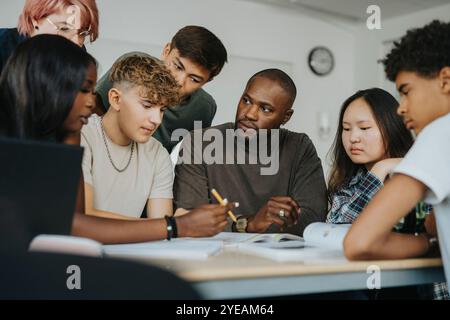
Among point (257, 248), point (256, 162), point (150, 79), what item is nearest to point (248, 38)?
point (256, 162)

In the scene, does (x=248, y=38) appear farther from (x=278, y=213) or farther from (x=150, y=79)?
(x=278, y=213)

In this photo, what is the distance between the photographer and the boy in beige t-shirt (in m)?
1.71

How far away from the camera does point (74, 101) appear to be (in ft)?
3.87

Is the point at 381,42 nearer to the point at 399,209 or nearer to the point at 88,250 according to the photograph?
the point at 399,209

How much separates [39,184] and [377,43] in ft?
14.7

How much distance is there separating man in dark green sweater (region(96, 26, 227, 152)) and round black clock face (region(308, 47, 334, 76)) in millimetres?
2263

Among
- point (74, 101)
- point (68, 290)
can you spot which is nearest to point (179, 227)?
point (74, 101)

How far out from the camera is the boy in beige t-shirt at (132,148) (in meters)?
1.71

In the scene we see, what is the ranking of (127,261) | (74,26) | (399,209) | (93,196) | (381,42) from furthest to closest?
1. (381,42)
2. (74,26)
3. (93,196)
4. (399,209)
5. (127,261)

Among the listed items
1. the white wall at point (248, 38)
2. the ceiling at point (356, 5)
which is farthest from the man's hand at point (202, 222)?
the ceiling at point (356, 5)

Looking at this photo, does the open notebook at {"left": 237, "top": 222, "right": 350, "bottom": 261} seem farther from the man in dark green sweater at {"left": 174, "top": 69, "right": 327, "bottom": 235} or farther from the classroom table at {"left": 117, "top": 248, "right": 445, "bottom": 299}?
the man in dark green sweater at {"left": 174, "top": 69, "right": 327, "bottom": 235}

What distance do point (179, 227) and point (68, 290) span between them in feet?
2.12

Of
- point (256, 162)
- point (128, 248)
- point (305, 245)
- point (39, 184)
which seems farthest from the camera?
point (256, 162)

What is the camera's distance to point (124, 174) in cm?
175
